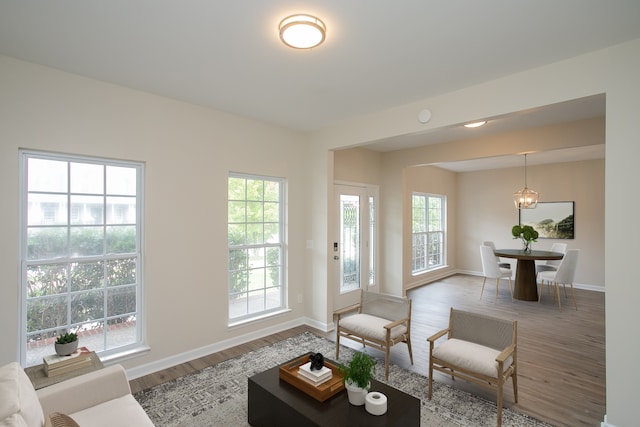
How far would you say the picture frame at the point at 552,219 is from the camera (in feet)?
22.8

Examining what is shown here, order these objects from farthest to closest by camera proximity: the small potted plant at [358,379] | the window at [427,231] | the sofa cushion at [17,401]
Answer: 1. the window at [427,231]
2. the small potted plant at [358,379]
3. the sofa cushion at [17,401]

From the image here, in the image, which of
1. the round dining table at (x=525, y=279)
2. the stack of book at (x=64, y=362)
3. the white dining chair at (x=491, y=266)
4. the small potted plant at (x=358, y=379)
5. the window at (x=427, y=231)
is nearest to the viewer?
the small potted plant at (x=358, y=379)

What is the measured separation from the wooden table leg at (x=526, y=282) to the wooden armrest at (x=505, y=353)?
4032 millimetres

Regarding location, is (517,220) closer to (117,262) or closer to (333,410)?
(333,410)

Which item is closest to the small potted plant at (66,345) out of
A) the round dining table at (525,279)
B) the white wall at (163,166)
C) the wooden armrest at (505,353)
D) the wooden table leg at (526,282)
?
the white wall at (163,166)

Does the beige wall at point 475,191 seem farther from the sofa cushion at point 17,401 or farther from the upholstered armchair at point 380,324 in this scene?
the sofa cushion at point 17,401

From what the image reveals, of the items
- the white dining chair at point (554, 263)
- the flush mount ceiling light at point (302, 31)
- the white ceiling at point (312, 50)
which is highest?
the white ceiling at point (312, 50)

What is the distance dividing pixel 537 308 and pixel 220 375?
515cm

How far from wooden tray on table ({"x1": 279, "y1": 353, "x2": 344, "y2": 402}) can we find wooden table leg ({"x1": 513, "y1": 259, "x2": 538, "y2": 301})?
502 cm

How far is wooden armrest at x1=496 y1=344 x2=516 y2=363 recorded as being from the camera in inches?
92.3

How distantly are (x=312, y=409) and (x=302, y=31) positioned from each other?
7.71ft

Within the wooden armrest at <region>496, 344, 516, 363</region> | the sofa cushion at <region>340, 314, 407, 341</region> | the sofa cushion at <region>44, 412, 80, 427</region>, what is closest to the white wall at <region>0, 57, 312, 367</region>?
the sofa cushion at <region>340, 314, 407, 341</region>

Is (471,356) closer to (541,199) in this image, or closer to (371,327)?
(371,327)

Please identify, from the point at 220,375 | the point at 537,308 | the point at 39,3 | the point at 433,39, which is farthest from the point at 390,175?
the point at 39,3
